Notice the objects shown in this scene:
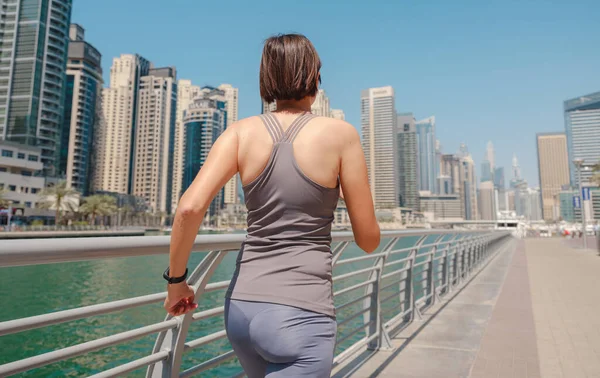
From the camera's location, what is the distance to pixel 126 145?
411ft

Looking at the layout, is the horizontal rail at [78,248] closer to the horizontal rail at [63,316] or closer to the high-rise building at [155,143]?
the horizontal rail at [63,316]

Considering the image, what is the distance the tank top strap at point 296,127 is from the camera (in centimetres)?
105

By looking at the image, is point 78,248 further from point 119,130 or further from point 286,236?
point 119,130

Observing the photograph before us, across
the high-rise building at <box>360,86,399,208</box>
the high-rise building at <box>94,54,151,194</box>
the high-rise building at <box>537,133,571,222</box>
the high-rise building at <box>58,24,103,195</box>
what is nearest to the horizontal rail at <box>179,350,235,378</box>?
the high-rise building at <box>58,24,103,195</box>

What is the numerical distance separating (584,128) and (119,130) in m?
151

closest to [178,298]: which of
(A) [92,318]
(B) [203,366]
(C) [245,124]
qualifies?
(C) [245,124]

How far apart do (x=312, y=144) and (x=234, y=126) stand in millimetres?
221

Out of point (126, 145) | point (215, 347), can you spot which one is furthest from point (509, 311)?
point (126, 145)

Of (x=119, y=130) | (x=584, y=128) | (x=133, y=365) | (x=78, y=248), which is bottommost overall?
(x=133, y=365)

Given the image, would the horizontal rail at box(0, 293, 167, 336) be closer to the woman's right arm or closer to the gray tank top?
the gray tank top

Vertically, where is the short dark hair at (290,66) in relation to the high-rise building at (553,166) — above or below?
below

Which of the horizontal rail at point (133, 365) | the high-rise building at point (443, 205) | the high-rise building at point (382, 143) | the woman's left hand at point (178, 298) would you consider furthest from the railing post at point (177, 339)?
the high-rise building at point (443, 205)

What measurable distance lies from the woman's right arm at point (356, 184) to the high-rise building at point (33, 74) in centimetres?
8454

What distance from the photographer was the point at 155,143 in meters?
124
